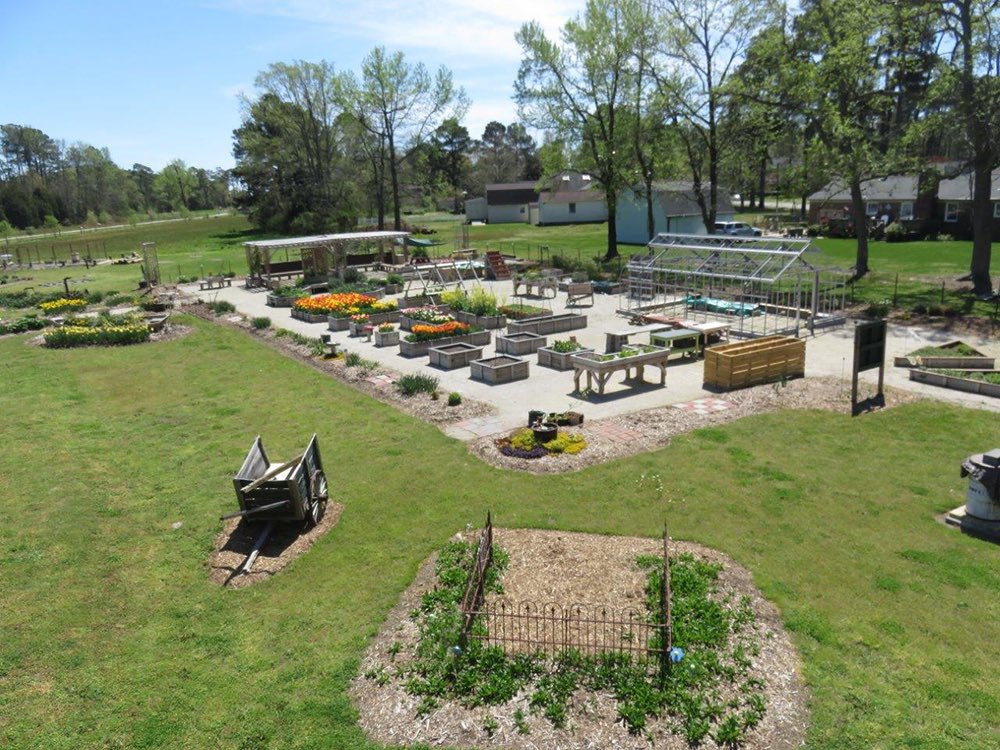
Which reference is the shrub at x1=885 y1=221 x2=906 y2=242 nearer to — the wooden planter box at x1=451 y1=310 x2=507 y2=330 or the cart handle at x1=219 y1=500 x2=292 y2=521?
the wooden planter box at x1=451 y1=310 x2=507 y2=330

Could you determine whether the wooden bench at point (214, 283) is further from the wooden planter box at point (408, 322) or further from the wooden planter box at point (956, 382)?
the wooden planter box at point (956, 382)

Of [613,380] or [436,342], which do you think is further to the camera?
[436,342]

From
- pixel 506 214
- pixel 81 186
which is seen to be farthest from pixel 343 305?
pixel 81 186

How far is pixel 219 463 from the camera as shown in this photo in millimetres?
13992

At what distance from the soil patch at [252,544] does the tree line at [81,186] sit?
84202mm

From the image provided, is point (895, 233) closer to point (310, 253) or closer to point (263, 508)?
point (310, 253)

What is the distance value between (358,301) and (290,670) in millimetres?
22933

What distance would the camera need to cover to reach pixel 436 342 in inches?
890

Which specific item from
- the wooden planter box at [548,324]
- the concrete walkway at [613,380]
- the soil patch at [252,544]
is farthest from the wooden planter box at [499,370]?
the soil patch at [252,544]

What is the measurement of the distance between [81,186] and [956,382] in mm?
129511

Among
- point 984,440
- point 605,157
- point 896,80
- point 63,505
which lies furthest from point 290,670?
point 605,157

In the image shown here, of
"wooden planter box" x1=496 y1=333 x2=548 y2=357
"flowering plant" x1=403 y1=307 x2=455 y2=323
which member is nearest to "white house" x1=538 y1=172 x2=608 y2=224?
"flowering plant" x1=403 y1=307 x2=455 y2=323

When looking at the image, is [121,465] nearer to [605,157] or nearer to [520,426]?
[520,426]

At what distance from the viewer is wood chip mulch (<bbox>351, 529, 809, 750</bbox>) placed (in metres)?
6.76
